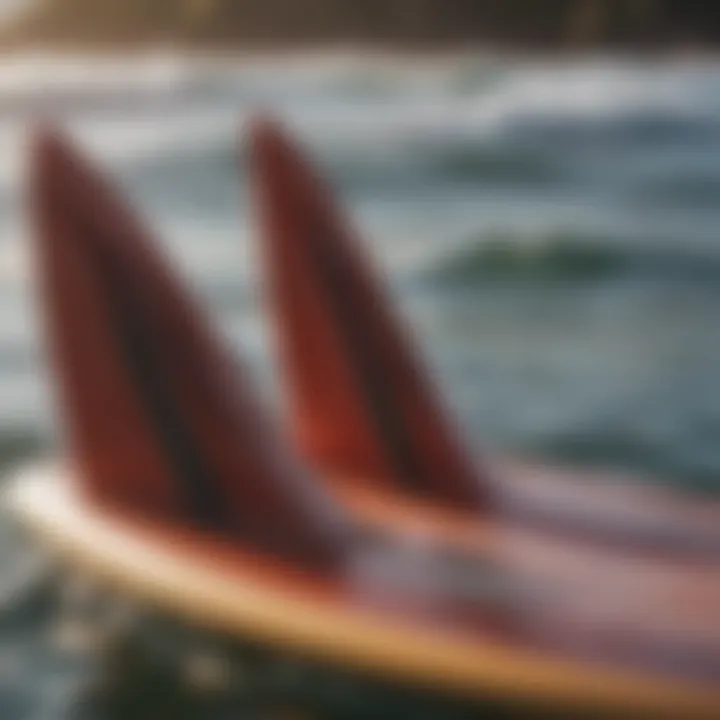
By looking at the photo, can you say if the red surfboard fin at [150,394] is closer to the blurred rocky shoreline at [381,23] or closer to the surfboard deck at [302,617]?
the surfboard deck at [302,617]

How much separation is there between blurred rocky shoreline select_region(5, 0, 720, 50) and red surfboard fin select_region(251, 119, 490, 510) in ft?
0.30

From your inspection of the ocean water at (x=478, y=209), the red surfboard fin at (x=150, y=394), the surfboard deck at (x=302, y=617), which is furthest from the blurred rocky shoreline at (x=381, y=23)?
the surfboard deck at (x=302, y=617)

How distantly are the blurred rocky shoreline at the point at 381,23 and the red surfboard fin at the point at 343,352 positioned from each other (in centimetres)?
9

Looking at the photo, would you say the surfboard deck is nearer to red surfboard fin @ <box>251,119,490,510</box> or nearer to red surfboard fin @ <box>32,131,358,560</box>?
red surfboard fin @ <box>32,131,358,560</box>

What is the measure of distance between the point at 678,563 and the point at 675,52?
14.1 inches

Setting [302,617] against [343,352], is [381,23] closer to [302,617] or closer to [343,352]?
[343,352]

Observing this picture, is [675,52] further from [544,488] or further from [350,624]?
[350,624]

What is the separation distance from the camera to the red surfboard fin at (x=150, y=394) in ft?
3.28

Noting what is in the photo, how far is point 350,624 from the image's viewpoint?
0.90 meters

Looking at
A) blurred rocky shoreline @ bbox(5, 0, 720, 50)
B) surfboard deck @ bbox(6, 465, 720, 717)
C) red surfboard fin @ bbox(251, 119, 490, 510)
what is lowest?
surfboard deck @ bbox(6, 465, 720, 717)

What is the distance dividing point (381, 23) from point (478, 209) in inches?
5.7

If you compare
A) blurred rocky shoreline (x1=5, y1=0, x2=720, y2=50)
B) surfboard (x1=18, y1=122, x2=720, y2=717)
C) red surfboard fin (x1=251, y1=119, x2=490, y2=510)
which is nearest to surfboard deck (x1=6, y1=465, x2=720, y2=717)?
surfboard (x1=18, y1=122, x2=720, y2=717)

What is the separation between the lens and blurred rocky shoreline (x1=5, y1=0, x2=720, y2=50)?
3.65ft

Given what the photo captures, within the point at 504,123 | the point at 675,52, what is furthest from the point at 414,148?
the point at 675,52
